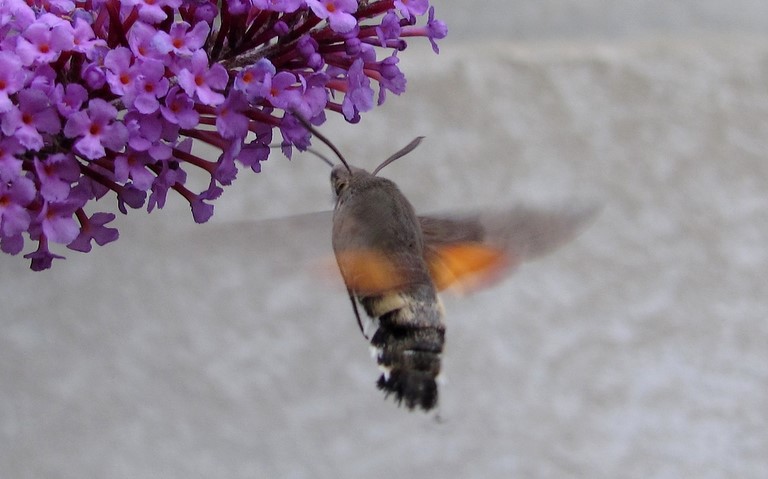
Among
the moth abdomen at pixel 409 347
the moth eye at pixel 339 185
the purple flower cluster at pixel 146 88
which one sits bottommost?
the moth abdomen at pixel 409 347

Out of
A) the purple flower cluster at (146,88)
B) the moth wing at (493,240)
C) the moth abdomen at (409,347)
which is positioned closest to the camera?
the purple flower cluster at (146,88)

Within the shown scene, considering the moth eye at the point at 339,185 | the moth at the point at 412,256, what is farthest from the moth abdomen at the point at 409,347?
the moth eye at the point at 339,185

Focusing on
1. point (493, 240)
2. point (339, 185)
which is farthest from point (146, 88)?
point (493, 240)

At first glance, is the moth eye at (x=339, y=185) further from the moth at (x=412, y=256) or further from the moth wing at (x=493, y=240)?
the moth wing at (x=493, y=240)

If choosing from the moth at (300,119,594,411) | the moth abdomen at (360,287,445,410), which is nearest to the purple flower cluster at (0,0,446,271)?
the moth at (300,119,594,411)

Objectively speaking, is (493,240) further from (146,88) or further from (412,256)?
(146,88)

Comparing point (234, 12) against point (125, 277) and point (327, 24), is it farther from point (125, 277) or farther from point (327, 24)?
point (125, 277)
